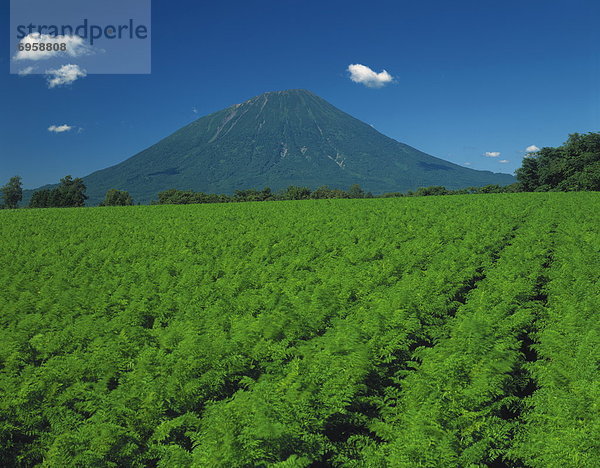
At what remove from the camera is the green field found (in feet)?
18.0

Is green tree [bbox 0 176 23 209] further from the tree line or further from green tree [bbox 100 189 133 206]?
green tree [bbox 100 189 133 206]

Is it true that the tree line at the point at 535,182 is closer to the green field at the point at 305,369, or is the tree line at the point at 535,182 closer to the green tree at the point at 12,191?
the green tree at the point at 12,191

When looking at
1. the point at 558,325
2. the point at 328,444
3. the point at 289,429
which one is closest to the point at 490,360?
the point at 558,325

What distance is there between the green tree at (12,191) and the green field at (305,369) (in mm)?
139598

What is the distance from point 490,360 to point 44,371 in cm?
796

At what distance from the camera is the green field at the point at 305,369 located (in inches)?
216

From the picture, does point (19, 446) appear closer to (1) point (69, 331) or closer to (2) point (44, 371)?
(2) point (44, 371)

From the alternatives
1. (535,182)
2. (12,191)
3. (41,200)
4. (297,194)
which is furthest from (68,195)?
(535,182)

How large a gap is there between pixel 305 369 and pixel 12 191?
153083 millimetres

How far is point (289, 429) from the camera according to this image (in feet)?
17.9

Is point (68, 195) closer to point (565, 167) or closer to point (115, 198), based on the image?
point (115, 198)

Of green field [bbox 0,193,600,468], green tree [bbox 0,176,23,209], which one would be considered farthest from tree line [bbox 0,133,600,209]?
green field [bbox 0,193,600,468]

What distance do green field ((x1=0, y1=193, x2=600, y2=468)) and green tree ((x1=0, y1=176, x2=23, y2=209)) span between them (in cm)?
13960

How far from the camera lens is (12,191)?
128750 millimetres
